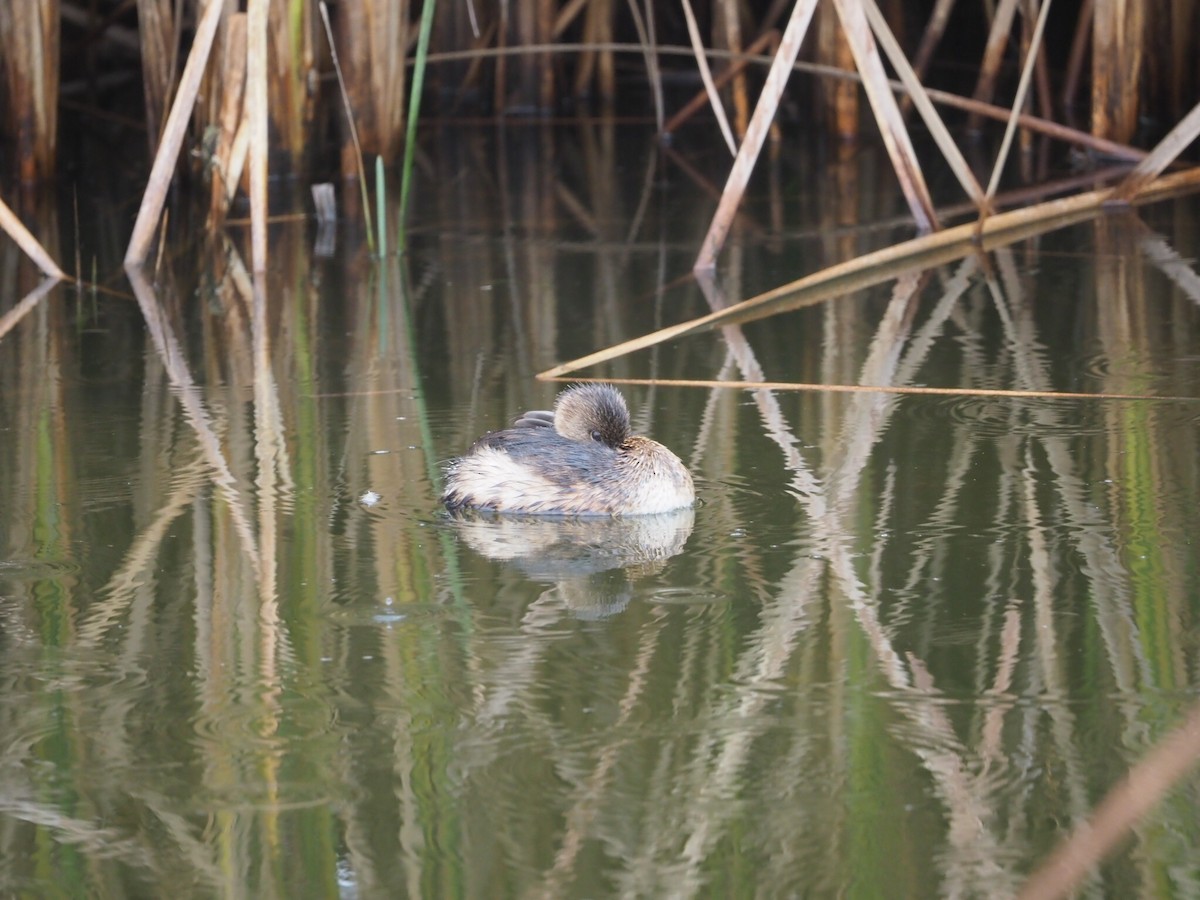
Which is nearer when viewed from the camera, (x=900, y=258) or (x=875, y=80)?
(x=875, y=80)

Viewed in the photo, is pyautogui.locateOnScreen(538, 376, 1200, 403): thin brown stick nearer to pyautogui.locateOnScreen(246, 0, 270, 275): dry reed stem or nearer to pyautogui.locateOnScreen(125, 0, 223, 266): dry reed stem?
pyautogui.locateOnScreen(246, 0, 270, 275): dry reed stem

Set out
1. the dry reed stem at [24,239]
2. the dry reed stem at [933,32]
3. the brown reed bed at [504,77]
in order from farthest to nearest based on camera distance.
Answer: the dry reed stem at [933,32] → the brown reed bed at [504,77] → the dry reed stem at [24,239]

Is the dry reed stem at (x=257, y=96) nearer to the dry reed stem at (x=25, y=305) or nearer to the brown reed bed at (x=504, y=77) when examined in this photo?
the brown reed bed at (x=504, y=77)

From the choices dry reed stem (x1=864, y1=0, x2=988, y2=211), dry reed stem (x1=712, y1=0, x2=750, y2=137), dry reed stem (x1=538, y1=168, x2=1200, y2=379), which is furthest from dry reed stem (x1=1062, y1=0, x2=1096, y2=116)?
dry reed stem (x1=864, y1=0, x2=988, y2=211)

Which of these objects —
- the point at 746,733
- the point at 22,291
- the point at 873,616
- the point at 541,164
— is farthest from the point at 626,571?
the point at 541,164

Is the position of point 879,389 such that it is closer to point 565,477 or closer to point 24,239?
point 565,477

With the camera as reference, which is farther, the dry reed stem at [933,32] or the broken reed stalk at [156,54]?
the dry reed stem at [933,32]

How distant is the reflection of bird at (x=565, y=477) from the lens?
4094 mm

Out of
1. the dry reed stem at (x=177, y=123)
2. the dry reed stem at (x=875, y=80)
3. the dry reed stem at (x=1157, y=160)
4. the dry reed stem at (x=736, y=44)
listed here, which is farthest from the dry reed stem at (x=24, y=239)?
the dry reed stem at (x=736, y=44)

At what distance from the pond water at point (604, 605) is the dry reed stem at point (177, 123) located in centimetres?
43

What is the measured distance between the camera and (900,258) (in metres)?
6.99

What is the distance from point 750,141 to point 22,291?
2.79 m

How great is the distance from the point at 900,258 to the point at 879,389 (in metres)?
2.15

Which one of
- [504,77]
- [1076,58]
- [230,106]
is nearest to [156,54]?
[230,106]
